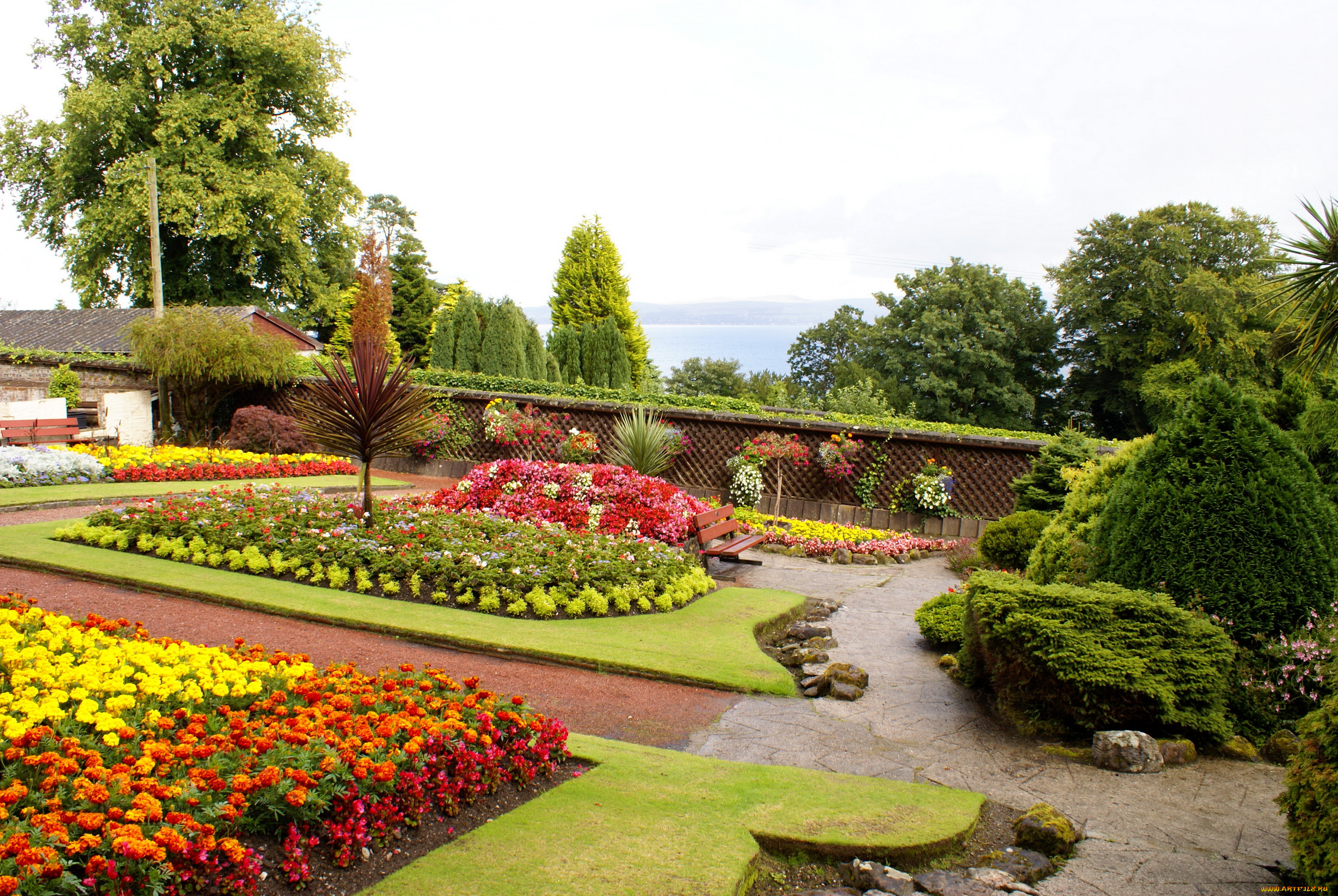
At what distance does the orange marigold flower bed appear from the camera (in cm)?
216

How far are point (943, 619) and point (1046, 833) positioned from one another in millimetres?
3268

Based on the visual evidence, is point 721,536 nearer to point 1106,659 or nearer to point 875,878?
point 1106,659

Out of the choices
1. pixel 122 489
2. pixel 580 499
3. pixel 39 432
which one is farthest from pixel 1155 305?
pixel 39 432

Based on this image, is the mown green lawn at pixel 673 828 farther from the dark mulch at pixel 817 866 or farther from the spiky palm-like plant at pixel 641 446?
the spiky palm-like plant at pixel 641 446

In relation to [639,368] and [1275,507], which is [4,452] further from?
[639,368]

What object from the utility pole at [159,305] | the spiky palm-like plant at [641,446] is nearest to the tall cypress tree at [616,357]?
the utility pole at [159,305]

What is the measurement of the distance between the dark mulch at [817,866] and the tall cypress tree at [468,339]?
2093 centimetres

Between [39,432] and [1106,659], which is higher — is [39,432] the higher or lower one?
the higher one

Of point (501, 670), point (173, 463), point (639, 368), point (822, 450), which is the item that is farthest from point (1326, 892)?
point (639, 368)

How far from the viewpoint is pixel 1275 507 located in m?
4.55

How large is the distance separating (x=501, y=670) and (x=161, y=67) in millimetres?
29688

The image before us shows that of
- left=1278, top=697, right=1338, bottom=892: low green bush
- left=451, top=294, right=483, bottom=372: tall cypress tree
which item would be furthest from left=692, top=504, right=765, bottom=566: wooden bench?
left=451, top=294, right=483, bottom=372: tall cypress tree

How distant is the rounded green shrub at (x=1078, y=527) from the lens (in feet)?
18.1

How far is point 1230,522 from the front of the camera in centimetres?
460
